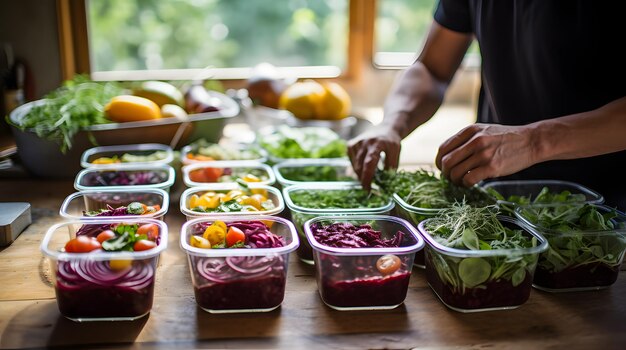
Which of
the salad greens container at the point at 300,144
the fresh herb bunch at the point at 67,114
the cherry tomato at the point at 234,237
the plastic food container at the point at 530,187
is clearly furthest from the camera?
the salad greens container at the point at 300,144

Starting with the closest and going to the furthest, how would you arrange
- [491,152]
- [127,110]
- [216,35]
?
[491,152] → [127,110] → [216,35]

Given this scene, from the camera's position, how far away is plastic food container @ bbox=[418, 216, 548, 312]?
3.81 ft

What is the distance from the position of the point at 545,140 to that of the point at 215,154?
1029mm

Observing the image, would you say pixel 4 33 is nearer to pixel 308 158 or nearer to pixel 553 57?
pixel 308 158

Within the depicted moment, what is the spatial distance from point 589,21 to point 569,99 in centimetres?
21

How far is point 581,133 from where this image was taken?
1.38 meters

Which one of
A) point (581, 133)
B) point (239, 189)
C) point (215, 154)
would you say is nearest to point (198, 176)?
point (215, 154)

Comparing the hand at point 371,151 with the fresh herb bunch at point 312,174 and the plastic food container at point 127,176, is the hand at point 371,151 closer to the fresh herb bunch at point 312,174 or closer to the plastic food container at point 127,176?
the fresh herb bunch at point 312,174

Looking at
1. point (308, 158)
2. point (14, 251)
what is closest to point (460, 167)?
point (308, 158)

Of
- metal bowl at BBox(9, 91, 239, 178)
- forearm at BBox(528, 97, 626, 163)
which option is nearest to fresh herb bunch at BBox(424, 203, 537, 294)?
forearm at BBox(528, 97, 626, 163)

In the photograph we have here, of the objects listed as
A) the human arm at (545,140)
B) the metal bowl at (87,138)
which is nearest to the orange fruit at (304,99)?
the metal bowl at (87,138)

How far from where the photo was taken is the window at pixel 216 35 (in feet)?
10.6

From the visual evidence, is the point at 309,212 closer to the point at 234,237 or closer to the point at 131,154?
the point at 234,237

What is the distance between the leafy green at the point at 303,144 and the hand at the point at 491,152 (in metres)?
0.70
